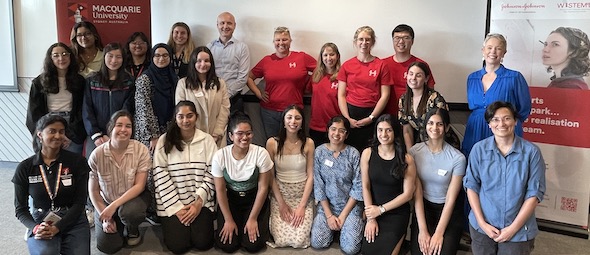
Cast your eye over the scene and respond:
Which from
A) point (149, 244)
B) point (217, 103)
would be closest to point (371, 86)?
point (217, 103)

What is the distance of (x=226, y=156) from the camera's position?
330cm

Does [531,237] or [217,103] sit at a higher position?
[217,103]

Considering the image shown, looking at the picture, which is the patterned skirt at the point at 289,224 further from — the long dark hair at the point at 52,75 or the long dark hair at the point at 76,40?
the long dark hair at the point at 76,40

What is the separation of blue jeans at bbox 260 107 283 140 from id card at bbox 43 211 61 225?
188 cm

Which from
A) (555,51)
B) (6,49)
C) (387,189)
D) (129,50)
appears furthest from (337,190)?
(6,49)

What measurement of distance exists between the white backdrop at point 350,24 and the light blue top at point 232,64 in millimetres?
269

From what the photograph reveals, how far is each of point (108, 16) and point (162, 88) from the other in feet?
3.32

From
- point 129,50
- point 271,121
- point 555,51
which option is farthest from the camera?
point 271,121

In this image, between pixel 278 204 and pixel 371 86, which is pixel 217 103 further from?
pixel 371 86

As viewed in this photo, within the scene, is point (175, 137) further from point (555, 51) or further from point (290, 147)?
point (555, 51)

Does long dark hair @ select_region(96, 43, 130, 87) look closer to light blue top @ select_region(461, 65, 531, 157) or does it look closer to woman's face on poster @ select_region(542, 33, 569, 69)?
light blue top @ select_region(461, 65, 531, 157)

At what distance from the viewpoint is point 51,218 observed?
112 inches

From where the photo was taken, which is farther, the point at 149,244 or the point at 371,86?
the point at 371,86

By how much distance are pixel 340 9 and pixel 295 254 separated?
2164 mm
